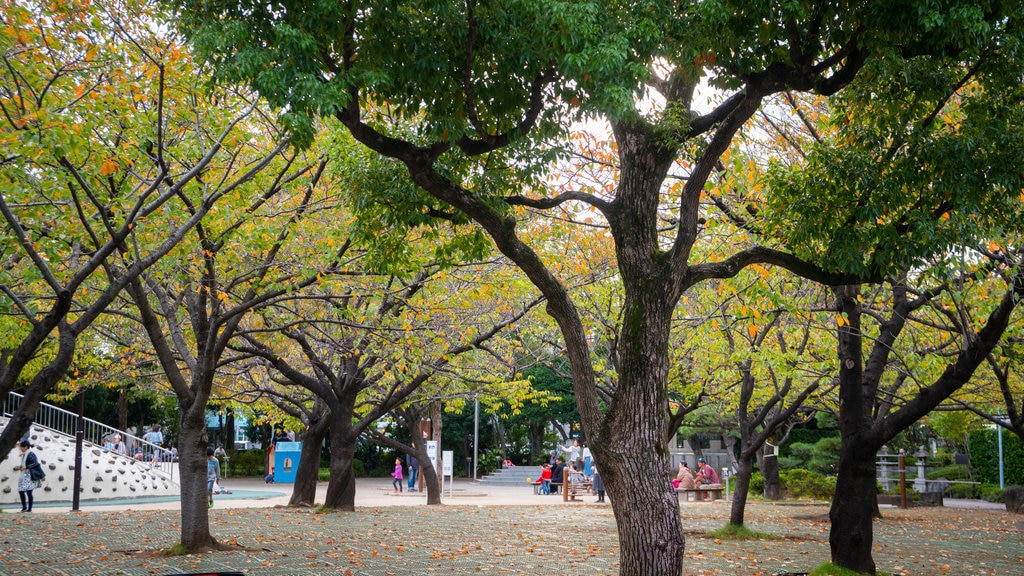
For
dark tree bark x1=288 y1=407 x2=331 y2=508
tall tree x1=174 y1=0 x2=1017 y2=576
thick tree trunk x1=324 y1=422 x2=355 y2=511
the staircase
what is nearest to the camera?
tall tree x1=174 y1=0 x2=1017 y2=576

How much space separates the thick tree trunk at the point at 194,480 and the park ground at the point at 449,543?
38 centimetres

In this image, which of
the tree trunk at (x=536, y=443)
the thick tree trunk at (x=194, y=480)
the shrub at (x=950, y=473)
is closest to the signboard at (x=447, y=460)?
the thick tree trunk at (x=194, y=480)

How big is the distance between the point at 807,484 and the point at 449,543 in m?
20.0

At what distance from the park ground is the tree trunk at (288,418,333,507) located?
2.89 feet

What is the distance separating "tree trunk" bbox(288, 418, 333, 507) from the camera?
68.3 ft

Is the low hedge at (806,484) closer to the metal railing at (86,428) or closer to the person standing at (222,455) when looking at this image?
the metal railing at (86,428)

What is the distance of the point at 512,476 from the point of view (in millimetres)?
43625

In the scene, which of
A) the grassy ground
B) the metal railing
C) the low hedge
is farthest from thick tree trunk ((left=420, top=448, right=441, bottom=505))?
the low hedge

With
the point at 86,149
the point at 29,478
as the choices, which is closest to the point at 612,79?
the point at 86,149

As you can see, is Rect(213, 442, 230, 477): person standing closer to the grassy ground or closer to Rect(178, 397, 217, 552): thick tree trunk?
the grassy ground

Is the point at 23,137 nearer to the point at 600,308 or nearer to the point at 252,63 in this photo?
the point at 252,63

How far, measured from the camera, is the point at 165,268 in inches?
468

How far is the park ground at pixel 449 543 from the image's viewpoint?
11.2m

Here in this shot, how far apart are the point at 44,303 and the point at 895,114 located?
546 inches
